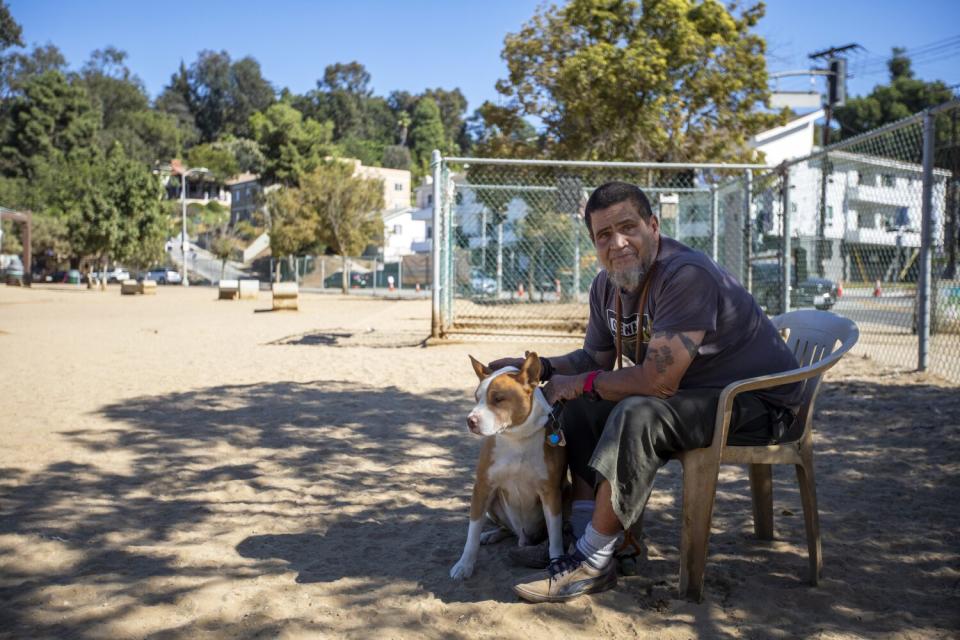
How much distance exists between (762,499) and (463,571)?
55.0 inches

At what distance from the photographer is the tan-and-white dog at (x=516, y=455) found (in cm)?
285

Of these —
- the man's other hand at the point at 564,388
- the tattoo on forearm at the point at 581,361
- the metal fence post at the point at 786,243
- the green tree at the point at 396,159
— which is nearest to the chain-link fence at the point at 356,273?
the metal fence post at the point at 786,243

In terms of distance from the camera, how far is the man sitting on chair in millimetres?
2695

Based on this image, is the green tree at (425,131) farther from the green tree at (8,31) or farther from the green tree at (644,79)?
the green tree at (644,79)

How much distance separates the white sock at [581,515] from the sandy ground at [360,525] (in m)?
0.28

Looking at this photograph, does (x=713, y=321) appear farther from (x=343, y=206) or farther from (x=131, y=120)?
(x=131, y=120)

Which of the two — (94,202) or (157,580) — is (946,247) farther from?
(94,202)

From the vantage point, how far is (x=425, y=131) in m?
105

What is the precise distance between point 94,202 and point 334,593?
41956 millimetres

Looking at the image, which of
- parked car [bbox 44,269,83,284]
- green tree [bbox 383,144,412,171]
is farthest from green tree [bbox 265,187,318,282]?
green tree [bbox 383,144,412,171]

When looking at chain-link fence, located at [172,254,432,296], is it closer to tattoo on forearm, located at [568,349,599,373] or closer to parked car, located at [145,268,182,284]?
parked car, located at [145,268,182,284]

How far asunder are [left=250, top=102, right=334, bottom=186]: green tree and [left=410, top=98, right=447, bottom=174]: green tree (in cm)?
4123

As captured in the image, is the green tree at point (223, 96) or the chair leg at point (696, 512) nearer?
the chair leg at point (696, 512)

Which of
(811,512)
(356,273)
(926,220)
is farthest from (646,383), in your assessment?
(356,273)
